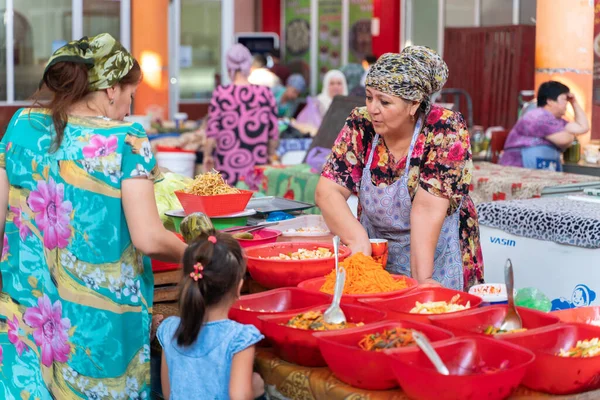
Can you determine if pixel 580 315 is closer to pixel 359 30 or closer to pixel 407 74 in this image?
pixel 407 74

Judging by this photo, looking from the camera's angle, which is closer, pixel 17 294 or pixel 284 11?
pixel 17 294

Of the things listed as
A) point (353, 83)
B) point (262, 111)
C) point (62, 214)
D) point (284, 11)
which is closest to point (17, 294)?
point (62, 214)

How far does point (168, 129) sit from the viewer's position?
30.7 feet

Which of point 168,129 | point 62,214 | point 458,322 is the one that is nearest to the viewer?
point 458,322

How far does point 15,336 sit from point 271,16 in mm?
15746

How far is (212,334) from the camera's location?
205 centimetres

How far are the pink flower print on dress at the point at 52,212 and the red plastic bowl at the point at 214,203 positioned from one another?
82cm

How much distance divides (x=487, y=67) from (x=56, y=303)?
10.4 m

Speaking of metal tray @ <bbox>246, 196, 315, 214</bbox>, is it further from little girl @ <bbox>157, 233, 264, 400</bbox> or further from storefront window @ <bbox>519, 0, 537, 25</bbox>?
storefront window @ <bbox>519, 0, 537, 25</bbox>

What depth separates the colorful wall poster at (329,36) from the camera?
15953 millimetres

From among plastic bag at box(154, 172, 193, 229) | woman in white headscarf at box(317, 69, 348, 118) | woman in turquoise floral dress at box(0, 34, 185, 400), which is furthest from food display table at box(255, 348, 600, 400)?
woman in white headscarf at box(317, 69, 348, 118)

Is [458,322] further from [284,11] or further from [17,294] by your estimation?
[284,11]

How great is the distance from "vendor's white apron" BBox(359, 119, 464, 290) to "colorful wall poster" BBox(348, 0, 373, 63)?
12.3m

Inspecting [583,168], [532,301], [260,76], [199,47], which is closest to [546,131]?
[583,168]
